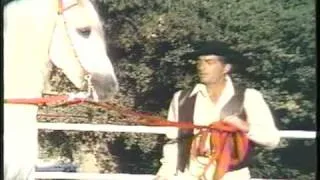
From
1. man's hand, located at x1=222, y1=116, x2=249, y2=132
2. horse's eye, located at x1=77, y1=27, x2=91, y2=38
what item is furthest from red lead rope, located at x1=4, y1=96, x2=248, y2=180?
horse's eye, located at x1=77, y1=27, x2=91, y2=38

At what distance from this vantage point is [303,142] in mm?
1705

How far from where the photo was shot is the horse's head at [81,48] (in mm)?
1745

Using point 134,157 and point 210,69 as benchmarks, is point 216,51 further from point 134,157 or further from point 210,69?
point 134,157

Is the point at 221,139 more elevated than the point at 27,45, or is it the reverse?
the point at 27,45

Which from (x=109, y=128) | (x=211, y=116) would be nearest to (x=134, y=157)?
(x=109, y=128)

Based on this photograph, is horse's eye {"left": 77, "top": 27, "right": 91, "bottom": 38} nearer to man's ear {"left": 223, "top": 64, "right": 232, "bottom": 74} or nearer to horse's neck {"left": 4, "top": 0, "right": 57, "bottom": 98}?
horse's neck {"left": 4, "top": 0, "right": 57, "bottom": 98}

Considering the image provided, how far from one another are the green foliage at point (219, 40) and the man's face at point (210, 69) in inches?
0.9

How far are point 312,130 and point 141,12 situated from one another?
22.9 inches

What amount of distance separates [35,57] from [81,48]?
13cm

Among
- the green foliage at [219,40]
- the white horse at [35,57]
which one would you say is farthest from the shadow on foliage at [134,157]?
the white horse at [35,57]

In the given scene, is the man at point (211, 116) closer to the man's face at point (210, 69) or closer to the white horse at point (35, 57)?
the man's face at point (210, 69)

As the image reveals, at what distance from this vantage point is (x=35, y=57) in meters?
1.76

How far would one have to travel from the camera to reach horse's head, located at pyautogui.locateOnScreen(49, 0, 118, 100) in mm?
1745

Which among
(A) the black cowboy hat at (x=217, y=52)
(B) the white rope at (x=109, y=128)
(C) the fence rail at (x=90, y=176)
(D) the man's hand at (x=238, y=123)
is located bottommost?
(C) the fence rail at (x=90, y=176)
